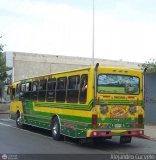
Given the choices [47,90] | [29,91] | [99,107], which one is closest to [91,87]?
[99,107]

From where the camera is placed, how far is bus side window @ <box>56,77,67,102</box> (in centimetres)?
1821

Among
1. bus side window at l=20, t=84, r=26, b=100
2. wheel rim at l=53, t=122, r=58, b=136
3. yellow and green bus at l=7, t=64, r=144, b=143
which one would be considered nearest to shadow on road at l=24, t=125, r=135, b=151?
yellow and green bus at l=7, t=64, r=144, b=143

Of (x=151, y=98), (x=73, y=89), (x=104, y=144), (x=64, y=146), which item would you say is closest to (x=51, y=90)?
(x=73, y=89)

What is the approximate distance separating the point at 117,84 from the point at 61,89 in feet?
9.37

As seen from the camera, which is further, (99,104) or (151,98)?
(151,98)

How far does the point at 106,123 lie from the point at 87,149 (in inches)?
45.6

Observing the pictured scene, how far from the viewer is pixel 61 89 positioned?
1847 cm

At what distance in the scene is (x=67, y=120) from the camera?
17.6m

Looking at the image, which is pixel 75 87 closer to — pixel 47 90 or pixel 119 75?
pixel 119 75

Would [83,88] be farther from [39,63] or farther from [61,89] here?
[39,63]

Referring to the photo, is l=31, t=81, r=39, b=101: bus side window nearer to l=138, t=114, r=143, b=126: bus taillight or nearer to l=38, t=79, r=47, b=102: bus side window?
l=38, t=79, r=47, b=102: bus side window

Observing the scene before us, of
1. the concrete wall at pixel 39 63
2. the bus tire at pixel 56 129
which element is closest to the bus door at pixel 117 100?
the bus tire at pixel 56 129

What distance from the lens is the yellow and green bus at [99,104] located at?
1595 centimetres

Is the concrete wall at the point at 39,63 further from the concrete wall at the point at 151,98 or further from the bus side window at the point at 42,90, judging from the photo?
the bus side window at the point at 42,90
